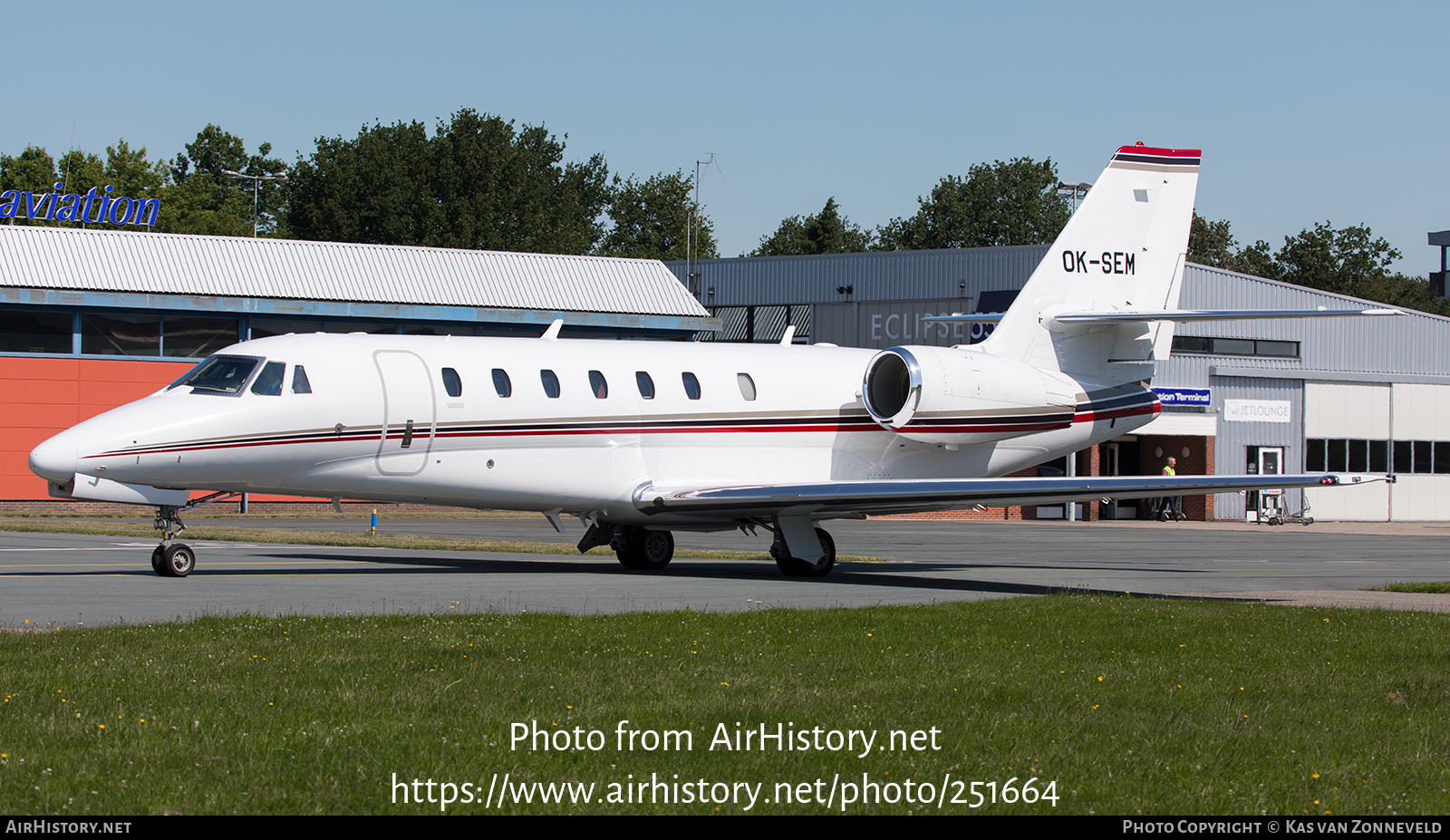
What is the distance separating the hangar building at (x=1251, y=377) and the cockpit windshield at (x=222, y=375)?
3428cm

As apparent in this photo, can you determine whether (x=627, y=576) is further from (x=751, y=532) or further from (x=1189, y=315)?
(x=1189, y=315)

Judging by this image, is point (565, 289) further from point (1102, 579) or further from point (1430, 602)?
point (1430, 602)

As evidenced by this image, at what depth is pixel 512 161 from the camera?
95.7m

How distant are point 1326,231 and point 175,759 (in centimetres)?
11127

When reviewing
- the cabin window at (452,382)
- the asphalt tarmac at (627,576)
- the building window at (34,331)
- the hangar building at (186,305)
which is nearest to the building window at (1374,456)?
the asphalt tarmac at (627,576)

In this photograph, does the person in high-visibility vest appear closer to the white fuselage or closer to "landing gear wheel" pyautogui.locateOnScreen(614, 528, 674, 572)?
the white fuselage

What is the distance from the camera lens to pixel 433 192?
93.6 meters

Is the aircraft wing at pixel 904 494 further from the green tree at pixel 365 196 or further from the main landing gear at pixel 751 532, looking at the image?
the green tree at pixel 365 196

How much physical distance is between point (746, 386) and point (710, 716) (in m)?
12.9

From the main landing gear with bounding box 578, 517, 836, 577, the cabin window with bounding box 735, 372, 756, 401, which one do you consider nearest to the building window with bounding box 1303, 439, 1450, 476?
the main landing gear with bounding box 578, 517, 836, 577

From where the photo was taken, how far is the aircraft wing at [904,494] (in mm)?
17672

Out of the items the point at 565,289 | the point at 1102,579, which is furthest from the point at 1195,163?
the point at 565,289

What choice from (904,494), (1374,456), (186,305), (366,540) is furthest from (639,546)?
(1374,456)

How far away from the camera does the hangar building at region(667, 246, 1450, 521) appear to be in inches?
1918
